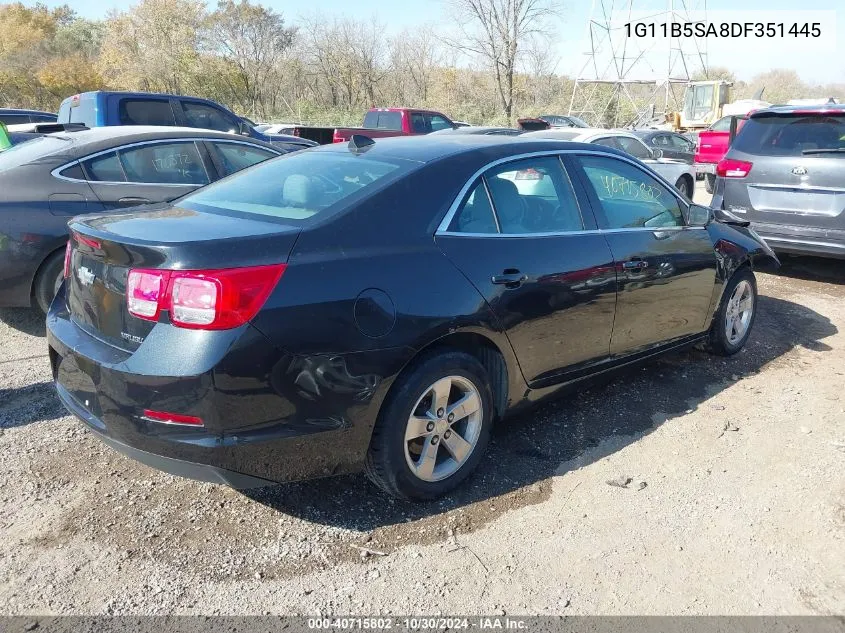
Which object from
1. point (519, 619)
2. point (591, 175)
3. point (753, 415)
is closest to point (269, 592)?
point (519, 619)

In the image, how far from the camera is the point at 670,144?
1616 centimetres

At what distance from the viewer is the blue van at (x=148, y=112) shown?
32.4 ft

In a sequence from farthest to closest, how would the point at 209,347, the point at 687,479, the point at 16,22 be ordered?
the point at 16,22, the point at 687,479, the point at 209,347

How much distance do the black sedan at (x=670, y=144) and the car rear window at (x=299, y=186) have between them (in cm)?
1295

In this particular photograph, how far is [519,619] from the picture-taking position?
Result: 2.46 metres

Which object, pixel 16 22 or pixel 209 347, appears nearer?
pixel 209 347

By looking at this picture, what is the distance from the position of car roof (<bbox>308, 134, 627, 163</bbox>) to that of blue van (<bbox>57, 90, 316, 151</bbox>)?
6760 millimetres

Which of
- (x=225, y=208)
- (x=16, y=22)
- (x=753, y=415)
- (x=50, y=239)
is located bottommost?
(x=753, y=415)

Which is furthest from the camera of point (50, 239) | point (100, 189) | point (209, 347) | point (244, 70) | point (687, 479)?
point (244, 70)

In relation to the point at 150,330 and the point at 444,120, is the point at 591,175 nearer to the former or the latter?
the point at 150,330

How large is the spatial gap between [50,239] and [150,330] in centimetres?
300

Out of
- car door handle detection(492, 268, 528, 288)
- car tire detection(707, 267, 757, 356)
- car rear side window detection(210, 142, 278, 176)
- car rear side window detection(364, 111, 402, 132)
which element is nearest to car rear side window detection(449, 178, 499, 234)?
car door handle detection(492, 268, 528, 288)

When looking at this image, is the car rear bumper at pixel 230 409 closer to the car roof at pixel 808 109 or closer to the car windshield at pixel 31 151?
the car windshield at pixel 31 151

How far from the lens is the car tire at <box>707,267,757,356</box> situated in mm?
4945
